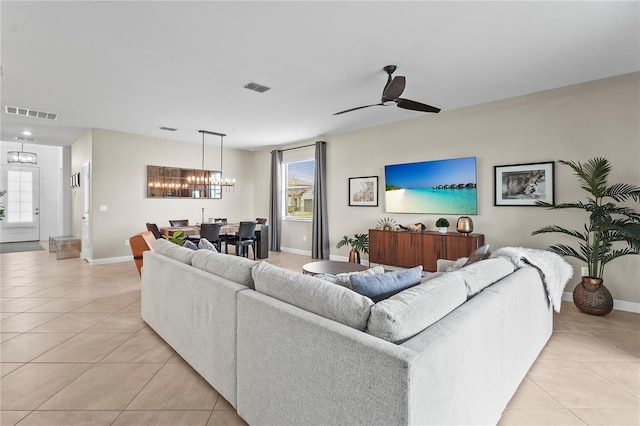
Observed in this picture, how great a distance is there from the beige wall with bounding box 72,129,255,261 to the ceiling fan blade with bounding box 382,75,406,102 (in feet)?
17.3

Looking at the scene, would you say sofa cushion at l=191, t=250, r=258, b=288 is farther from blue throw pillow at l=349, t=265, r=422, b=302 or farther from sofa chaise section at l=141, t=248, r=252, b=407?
blue throw pillow at l=349, t=265, r=422, b=302

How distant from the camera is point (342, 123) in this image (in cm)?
565

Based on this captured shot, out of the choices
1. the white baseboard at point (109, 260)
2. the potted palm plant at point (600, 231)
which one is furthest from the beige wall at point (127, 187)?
the potted palm plant at point (600, 231)

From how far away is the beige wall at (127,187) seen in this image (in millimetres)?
6082

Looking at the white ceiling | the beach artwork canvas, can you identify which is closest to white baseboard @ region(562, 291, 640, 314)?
the beach artwork canvas

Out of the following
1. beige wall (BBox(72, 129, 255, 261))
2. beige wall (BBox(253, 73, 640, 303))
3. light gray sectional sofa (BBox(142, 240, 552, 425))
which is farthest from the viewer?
beige wall (BBox(72, 129, 255, 261))

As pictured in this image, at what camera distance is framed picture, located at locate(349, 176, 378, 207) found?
5.82 meters

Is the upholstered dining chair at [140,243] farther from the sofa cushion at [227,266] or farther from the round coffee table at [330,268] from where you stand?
the round coffee table at [330,268]

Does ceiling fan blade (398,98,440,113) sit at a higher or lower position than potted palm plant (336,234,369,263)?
higher

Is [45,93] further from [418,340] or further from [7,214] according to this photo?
[7,214]

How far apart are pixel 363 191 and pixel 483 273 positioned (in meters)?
4.17

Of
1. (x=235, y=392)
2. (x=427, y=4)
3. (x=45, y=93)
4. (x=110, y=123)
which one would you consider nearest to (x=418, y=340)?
(x=235, y=392)

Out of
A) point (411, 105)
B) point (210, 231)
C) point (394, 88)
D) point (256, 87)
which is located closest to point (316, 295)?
point (394, 88)

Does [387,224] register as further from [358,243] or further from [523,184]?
[523,184]
